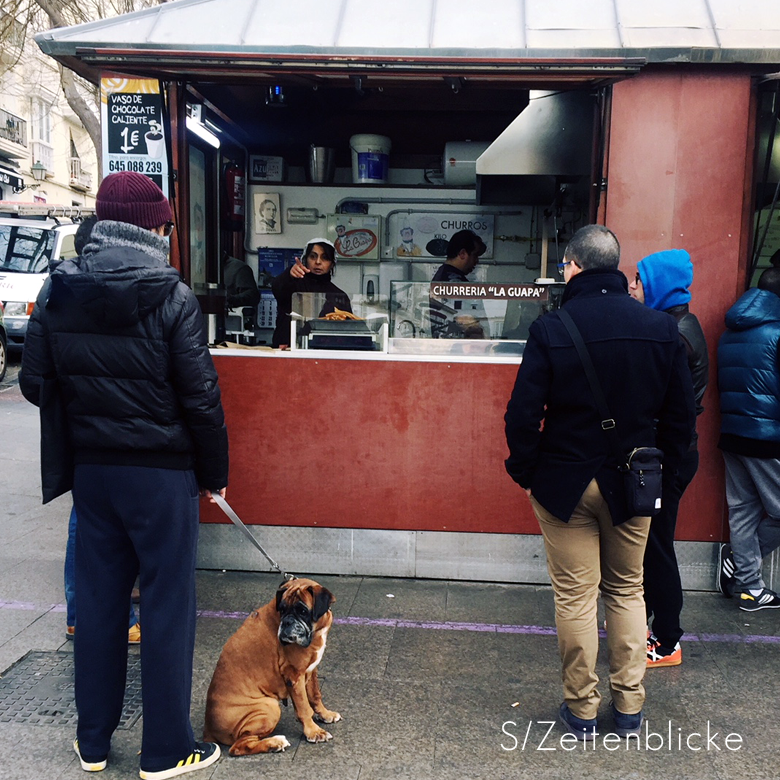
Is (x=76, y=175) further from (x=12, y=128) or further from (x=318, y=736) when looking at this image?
(x=318, y=736)

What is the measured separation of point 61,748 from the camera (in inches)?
128

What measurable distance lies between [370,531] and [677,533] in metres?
1.82

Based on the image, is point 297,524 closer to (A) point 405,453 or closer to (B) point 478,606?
(A) point 405,453

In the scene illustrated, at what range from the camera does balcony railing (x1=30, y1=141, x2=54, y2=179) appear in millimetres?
33688

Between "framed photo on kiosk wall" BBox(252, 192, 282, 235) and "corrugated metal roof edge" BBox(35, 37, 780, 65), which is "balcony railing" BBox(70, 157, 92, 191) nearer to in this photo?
"framed photo on kiosk wall" BBox(252, 192, 282, 235)

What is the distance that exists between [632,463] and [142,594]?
6.16ft

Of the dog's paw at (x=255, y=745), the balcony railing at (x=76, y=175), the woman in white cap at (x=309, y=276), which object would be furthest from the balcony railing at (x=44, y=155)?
the dog's paw at (x=255, y=745)

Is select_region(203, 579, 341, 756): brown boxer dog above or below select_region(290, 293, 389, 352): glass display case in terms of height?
below

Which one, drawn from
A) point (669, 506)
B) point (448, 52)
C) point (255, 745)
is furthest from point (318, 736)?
point (448, 52)

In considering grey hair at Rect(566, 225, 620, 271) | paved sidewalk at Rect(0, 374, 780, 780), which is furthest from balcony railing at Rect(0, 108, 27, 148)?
grey hair at Rect(566, 225, 620, 271)

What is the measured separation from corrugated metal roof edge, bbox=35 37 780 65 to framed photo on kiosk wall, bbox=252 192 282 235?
3.17 m

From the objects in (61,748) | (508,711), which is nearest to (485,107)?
(508,711)

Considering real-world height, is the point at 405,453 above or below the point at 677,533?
above

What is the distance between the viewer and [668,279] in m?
3.96
